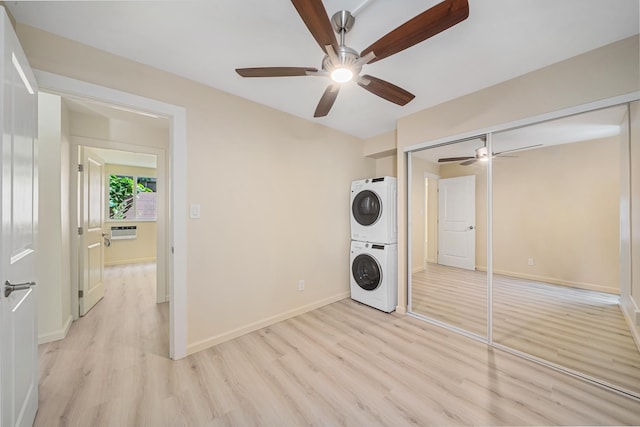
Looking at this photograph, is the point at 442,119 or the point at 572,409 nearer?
the point at 572,409

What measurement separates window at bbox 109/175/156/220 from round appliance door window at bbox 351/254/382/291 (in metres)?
5.62

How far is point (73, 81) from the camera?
5.15ft

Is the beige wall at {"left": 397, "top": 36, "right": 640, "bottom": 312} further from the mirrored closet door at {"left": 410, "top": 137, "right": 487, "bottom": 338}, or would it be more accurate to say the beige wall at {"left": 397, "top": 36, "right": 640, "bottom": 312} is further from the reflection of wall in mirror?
the reflection of wall in mirror

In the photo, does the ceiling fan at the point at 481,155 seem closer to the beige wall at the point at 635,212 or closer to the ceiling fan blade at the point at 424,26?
the beige wall at the point at 635,212

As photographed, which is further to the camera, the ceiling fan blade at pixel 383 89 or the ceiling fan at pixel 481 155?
the ceiling fan at pixel 481 155

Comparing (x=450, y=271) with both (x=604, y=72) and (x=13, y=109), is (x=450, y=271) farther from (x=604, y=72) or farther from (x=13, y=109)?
Result: (x=13, y=109)

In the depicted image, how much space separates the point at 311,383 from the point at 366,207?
204 cm

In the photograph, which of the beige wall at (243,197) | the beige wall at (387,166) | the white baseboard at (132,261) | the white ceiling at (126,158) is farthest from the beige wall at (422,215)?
the white baseboard at (132,261)

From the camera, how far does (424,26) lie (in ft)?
3.49

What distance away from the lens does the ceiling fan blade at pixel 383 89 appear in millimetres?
1474

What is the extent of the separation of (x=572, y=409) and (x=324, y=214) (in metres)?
2.53

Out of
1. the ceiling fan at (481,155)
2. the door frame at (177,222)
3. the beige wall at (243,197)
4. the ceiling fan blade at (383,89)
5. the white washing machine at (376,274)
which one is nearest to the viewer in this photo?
the ceiling fan blade at (383,89)

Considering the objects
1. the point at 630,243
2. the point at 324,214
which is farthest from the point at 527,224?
the point at 324,214

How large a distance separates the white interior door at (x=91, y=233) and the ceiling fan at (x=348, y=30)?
2789mm
